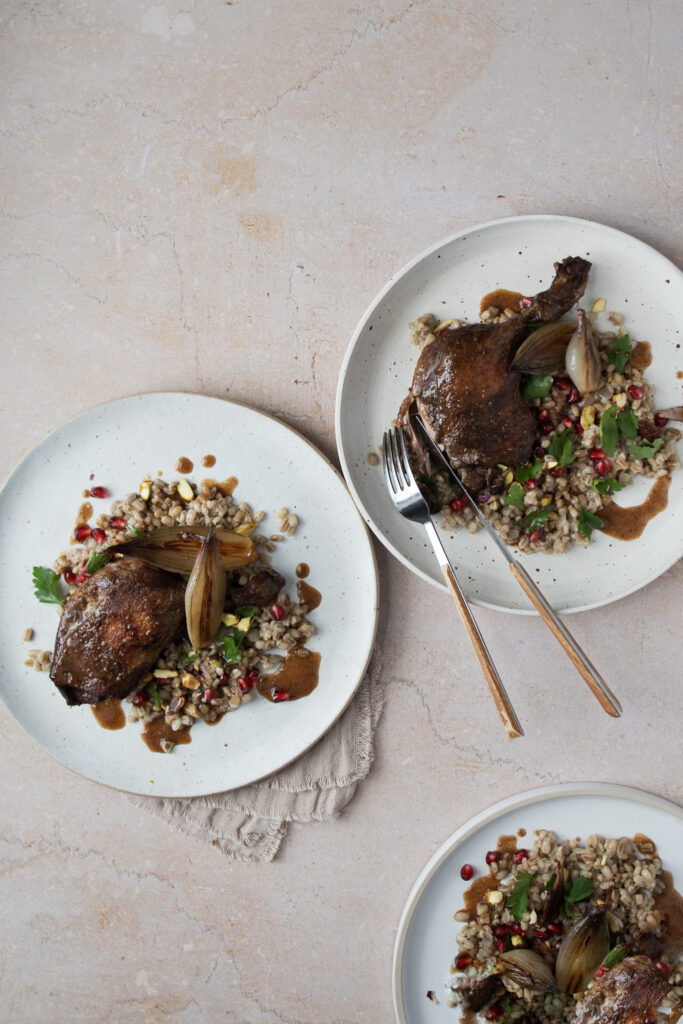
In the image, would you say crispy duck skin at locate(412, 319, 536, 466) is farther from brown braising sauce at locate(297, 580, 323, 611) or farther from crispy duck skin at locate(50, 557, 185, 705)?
crispy duck skin at locate(50, 557, 185, 705)

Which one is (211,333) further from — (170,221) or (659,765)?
(659,765)

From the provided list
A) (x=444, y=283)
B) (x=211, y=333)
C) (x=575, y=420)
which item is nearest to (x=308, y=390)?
(x=211, y=333)

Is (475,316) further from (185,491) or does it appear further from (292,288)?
(185,491)

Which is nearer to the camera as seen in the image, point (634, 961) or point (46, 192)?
point (634, 961)

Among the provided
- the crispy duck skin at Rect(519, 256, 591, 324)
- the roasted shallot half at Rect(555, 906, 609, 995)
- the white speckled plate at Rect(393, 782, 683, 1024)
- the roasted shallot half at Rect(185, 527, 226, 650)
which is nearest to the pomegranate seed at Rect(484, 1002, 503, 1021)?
the white speckled plate at Rect(393, 782, 683, 1024)

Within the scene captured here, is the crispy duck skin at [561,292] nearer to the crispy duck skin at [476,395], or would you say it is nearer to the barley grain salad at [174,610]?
the crispy duck skin at [476,395]

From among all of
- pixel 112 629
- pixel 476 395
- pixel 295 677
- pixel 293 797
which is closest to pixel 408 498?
pixel 476 395
